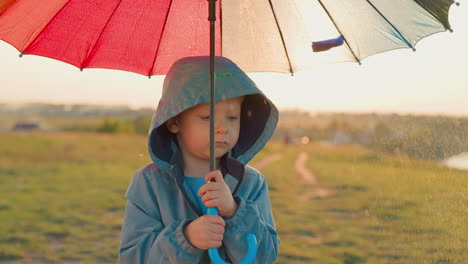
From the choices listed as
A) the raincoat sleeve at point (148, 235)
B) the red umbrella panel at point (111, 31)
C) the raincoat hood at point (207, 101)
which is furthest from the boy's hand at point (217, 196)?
the red umbrella panel at point (111, 31)

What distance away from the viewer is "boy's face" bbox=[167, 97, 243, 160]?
64.1 inches

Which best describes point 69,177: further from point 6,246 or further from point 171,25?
point 171,25

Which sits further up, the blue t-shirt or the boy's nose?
the boy's nose

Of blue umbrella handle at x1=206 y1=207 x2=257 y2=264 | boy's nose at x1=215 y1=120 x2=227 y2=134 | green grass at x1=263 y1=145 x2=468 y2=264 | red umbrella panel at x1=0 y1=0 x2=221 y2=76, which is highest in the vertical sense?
red umbrella panel at x1=0 y1=0 x2=221 y2=76

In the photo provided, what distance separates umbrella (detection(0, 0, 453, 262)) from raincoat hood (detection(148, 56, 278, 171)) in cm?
26

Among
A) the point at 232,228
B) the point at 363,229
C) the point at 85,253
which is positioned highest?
the point at 232,228

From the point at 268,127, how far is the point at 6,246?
381 centimetres

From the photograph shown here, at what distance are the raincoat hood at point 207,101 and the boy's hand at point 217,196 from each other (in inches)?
9.5

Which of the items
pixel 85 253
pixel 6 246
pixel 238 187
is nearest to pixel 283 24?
pixel 238 187

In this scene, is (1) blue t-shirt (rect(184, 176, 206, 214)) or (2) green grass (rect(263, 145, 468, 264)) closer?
(1) blue t-shirt (rect(184, 176, 206, 214))

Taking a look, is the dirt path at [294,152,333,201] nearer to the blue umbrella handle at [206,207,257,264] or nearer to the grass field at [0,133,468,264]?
the grass field at [0,133,468,264]

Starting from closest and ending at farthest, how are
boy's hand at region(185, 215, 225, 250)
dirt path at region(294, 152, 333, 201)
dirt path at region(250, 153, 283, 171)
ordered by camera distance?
boy's hand at region(185, 215, 225, 250) < dirt path at region(294, 152, 333, 201) < dirt path at region(250, 153, 283, 171)

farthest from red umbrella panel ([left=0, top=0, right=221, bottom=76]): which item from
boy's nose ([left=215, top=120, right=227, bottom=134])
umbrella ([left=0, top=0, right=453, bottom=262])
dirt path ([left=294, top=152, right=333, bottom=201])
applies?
dirt path ([left=294, top=152, right=333, bottom=201])

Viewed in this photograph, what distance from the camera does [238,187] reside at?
5.64 ft
